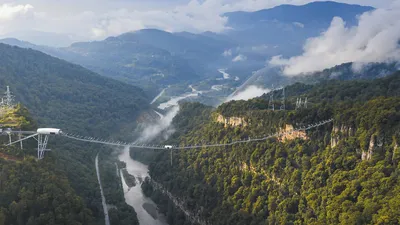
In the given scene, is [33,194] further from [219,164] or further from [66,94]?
[66,94]

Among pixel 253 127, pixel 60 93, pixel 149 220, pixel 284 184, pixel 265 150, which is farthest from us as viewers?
pixel 60 93

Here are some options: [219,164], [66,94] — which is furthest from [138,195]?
[66,94]

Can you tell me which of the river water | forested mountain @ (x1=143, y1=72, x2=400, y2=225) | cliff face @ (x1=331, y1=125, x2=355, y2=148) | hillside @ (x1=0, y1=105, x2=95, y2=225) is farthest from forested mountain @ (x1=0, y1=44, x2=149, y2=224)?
cliff face @ (x1=331, y1=125, x2=355, y2=148)

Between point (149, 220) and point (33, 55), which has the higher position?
point (33, 55)

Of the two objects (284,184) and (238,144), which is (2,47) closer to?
(238,144)

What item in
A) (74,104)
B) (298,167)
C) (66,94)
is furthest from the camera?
(66,94)

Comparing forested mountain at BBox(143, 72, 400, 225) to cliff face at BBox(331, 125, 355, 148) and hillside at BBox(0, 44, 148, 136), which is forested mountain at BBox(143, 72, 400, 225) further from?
hillside at BBox(0, 44, 148, 136)

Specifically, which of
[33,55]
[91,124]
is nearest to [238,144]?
[91,124]
